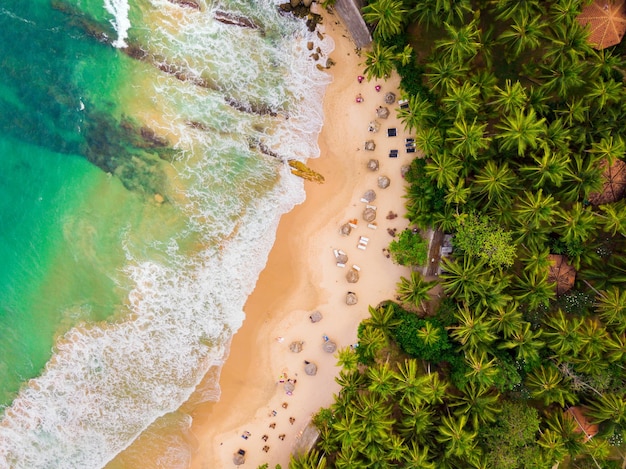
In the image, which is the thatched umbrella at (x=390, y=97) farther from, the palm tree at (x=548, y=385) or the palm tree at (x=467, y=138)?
the palm tree at (x=548, y=385)

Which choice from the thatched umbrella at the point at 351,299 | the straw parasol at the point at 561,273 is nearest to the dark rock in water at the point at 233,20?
the thatched umbrella at the point at 351,299

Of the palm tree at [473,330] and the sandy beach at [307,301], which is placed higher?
the palm tree at [473,330]

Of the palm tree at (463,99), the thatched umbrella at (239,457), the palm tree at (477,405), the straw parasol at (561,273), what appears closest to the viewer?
the palm tree at (463,99)

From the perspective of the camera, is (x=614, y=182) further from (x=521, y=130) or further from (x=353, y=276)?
(x=353, y=276)

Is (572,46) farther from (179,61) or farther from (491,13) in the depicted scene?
(179,61)

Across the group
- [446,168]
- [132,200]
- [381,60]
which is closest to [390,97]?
[381,60]

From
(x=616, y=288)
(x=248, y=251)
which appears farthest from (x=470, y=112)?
(x=248, y=251)
